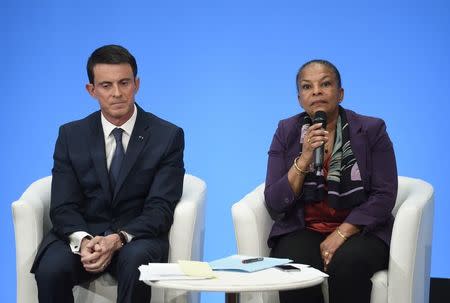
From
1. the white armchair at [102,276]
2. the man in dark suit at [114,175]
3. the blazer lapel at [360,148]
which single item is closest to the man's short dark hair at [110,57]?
the man in dark suit at [114,175]

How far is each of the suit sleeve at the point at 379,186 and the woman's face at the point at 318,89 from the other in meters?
0.24

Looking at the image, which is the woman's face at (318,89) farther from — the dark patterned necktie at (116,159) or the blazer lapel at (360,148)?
the dark patterned necktie at (116,159)

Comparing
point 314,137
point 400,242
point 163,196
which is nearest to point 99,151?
point 163,196

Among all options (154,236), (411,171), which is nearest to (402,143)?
(411,171)

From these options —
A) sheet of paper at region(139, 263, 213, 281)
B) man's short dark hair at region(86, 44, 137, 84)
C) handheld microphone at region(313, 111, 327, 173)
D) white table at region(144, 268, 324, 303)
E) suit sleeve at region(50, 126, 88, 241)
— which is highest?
man's short dark hair at region(86, 44, 137, 84)

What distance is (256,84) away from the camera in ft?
18.4

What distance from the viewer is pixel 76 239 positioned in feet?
14.1

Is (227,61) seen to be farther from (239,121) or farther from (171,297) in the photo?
(171,297)

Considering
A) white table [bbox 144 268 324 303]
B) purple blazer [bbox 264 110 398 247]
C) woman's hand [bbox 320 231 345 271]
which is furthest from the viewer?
purple blazer [bbox 264 110 398 247]

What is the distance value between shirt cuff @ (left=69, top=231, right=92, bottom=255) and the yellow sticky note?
69 cm

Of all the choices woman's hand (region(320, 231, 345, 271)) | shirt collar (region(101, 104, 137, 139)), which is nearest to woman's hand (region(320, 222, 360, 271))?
woman's hand (region(320, 231, 345, 271))

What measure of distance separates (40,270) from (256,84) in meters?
1.95

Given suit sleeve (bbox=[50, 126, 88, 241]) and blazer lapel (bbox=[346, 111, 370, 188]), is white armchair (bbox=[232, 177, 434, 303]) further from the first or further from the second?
suit sleeve (bbox=[50, 126, 88, 241])

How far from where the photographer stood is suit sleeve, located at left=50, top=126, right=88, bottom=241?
14.4 feet
